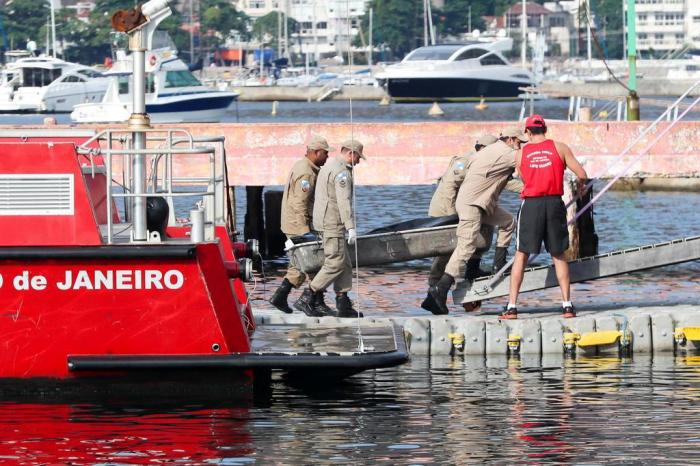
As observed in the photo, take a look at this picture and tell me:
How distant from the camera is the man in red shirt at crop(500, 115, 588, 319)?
44.4ft

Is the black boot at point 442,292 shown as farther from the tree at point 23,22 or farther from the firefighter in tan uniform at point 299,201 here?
the tree at point 23,22

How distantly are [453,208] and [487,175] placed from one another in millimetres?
1864

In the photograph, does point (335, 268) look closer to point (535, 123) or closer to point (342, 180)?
point (342, 180)

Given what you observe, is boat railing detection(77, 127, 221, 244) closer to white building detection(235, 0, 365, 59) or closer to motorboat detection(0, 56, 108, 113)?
motorboat detection(0, 56, 108, 113)

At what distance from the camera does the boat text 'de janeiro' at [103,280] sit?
11.2m

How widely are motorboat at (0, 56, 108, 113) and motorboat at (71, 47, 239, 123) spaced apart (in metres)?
11.0

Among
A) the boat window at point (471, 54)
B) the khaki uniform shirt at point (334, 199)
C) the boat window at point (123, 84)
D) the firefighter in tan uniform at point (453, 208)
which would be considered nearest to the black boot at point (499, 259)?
the firefighter in tan uniform at point (453, 208)

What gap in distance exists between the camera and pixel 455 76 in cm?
9400

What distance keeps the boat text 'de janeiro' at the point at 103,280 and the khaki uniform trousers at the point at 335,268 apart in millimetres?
3123

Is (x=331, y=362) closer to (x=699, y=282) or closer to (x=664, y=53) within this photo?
(x=699, y=282)

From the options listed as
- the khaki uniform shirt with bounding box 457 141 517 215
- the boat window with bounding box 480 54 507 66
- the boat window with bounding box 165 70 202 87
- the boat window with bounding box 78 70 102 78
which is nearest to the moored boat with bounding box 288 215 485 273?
the khaki uniform shirt with bounding box 457 141 517 215

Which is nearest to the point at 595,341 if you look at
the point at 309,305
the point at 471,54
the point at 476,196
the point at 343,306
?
the point at 476,196

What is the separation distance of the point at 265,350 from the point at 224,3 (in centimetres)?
16591

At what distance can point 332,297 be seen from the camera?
55.8 ft
